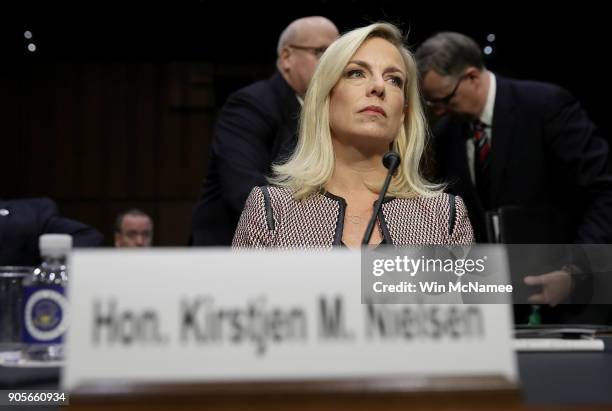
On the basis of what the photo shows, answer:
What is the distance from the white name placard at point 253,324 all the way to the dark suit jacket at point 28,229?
5.93 ft

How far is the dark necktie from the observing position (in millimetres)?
2967

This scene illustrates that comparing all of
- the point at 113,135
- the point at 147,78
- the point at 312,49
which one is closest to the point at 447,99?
the point at 312,49

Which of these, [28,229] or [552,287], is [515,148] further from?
[28,229]

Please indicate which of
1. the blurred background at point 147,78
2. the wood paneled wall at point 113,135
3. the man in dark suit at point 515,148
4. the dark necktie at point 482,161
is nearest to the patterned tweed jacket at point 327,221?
the man in dark suit at point 515,148

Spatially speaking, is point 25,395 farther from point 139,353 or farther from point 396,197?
point 396,197

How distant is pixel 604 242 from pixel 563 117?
507 mm

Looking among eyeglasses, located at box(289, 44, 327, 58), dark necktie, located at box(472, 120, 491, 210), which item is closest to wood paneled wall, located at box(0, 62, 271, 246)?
eyeglasses, located at box(289, 44, 327, 58)

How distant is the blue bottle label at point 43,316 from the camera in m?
1.13

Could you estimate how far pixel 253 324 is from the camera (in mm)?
701

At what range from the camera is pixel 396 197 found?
187cm

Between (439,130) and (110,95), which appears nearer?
(439,130)

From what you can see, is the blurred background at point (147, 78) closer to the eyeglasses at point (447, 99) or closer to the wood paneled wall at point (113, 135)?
the wood paneled wall at point (113, 135)

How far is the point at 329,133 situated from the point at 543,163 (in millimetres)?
1281

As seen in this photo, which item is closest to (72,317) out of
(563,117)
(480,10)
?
(563,117)
